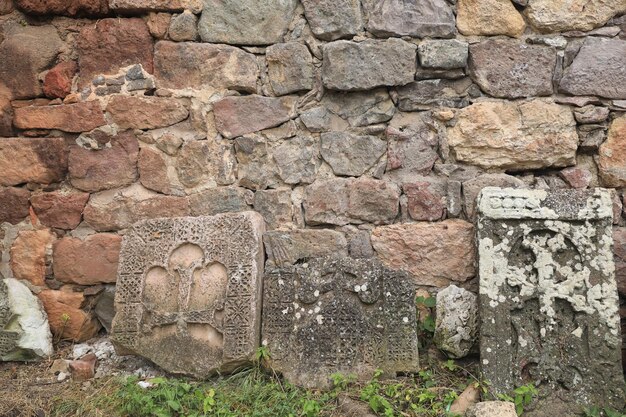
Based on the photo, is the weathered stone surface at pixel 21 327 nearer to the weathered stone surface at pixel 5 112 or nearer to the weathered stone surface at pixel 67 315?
the weathered stone surface at pixel 67 315

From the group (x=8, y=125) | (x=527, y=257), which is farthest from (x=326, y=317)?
(x=8, y=125)

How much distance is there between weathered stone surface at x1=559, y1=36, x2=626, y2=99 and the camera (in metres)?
3.19

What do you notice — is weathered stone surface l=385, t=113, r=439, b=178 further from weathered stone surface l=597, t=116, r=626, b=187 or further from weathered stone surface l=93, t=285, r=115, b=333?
weathered stone surface l=93, t=285, r=115, b=333

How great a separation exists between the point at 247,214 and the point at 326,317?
0.69 m

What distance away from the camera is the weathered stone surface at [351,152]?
3.31 m

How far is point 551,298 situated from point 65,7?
3128mm

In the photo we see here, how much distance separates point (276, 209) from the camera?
3.35 metres

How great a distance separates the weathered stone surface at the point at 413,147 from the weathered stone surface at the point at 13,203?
84.4 inches

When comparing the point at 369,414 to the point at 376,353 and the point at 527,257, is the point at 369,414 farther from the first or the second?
the point at 527,257

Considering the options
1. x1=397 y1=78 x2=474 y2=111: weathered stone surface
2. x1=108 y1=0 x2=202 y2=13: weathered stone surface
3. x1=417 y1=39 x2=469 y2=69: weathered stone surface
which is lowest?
x1=397 y1=78 x2=474 y2=111: weathered stone surface

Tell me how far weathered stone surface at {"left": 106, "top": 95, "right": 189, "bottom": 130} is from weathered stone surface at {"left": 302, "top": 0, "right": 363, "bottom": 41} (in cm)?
90

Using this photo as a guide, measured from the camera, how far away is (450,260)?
126 inches

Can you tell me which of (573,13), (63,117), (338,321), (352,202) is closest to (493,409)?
(338,321)

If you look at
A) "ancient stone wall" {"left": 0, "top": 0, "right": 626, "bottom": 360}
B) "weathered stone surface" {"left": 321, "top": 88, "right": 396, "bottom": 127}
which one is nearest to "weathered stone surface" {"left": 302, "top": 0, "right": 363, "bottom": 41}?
"ancient stone wall" {"left": 0, "top": 0, "right": 626, "bottom": 360}
